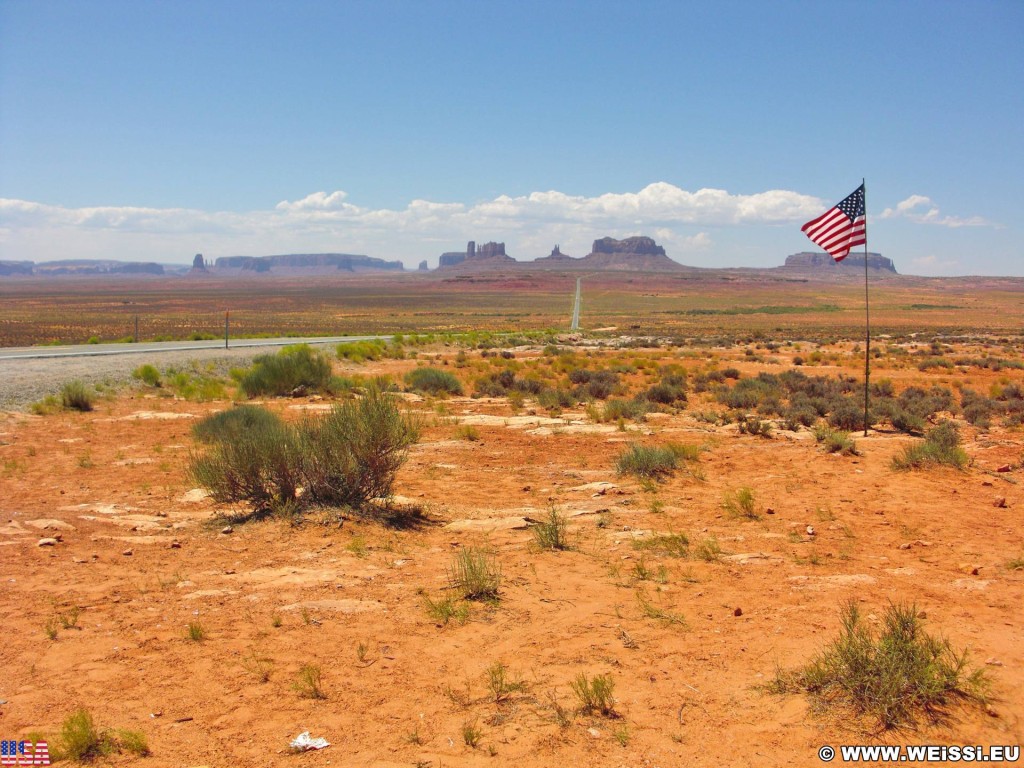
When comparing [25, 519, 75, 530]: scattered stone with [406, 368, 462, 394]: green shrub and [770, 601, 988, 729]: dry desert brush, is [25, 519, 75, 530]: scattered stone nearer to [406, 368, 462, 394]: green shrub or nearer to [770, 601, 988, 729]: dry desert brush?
[770, 601, 988, 729]: dry desert brush

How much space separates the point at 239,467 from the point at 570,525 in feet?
14.2

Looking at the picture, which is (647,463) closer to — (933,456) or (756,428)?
(933,456)

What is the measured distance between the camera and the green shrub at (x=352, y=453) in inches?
387

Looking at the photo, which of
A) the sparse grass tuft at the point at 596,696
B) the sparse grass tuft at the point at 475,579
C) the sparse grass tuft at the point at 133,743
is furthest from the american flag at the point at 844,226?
the sparse grass tuft at the point at 133,743

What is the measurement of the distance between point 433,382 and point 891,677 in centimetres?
1917

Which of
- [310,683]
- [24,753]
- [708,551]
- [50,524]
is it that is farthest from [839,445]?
[24,753]

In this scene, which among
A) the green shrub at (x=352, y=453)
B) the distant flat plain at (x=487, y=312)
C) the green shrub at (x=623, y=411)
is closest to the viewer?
the green shrub at (x=352, y=453)

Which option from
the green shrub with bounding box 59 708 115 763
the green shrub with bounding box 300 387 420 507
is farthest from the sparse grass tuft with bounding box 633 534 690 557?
the green shrub with bounding box 59 708 115 763

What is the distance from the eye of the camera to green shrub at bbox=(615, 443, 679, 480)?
472 inches

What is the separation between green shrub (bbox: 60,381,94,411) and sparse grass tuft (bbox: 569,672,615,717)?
1635 centimetres

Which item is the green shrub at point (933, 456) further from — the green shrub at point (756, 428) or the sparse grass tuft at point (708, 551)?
the sparse grass tuft at point (708, 551)

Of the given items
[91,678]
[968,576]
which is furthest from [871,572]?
[91,678]

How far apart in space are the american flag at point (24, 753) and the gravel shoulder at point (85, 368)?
14356 millimetres

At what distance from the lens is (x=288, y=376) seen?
2227 cm
